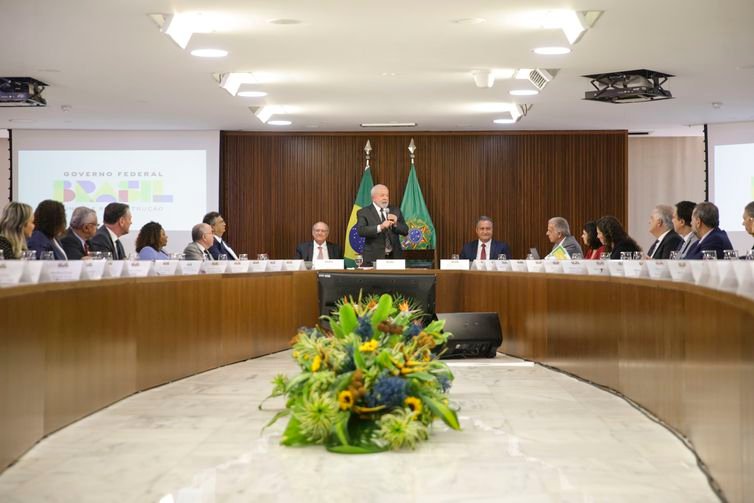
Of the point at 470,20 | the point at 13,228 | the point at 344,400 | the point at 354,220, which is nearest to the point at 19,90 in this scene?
the point at 13,228

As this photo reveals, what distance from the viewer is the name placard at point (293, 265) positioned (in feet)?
32.2

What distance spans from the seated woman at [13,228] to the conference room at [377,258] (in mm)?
82

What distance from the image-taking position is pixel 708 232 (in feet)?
23.3

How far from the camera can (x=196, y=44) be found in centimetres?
867

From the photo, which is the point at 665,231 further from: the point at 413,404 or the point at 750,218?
the point at 413,404

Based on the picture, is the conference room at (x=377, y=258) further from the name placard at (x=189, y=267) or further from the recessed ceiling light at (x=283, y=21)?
the recessed ceiling light at (x=283, y=21)

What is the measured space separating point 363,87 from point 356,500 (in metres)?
7.81

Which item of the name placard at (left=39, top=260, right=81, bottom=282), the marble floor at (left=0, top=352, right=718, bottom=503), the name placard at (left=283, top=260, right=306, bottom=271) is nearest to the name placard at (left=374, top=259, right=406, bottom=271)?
the name placard at (left=283, top=260, right=306, bottom=271)

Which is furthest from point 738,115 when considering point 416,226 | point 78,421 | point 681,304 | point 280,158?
point 78,421

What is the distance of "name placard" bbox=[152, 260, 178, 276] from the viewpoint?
6617 millimetres

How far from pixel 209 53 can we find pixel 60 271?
4.37 meters

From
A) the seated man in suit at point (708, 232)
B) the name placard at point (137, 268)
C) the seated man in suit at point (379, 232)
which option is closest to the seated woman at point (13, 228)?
the name placard at point (137, 268)

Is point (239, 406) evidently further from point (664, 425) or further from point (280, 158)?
point (280, 158)

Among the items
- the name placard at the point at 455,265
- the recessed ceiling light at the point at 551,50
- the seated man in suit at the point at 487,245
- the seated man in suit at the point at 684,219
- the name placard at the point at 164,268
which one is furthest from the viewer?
the seated man in suit at the point at 487,245
